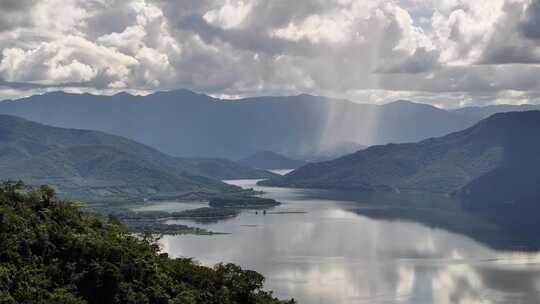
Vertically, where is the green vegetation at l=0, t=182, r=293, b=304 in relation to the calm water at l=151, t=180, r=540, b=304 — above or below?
above

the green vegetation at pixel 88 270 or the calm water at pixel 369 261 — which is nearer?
the green vegetation at pixel 88 270

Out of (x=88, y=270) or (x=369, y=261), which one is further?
(x=369, y=261)

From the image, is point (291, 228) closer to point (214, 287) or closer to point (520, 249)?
point (520, 249)

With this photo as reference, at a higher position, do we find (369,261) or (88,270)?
(88,270)

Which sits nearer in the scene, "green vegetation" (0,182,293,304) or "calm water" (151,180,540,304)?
"green vegetation" (0,182,293,304)

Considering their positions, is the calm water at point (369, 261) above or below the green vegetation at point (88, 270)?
below
